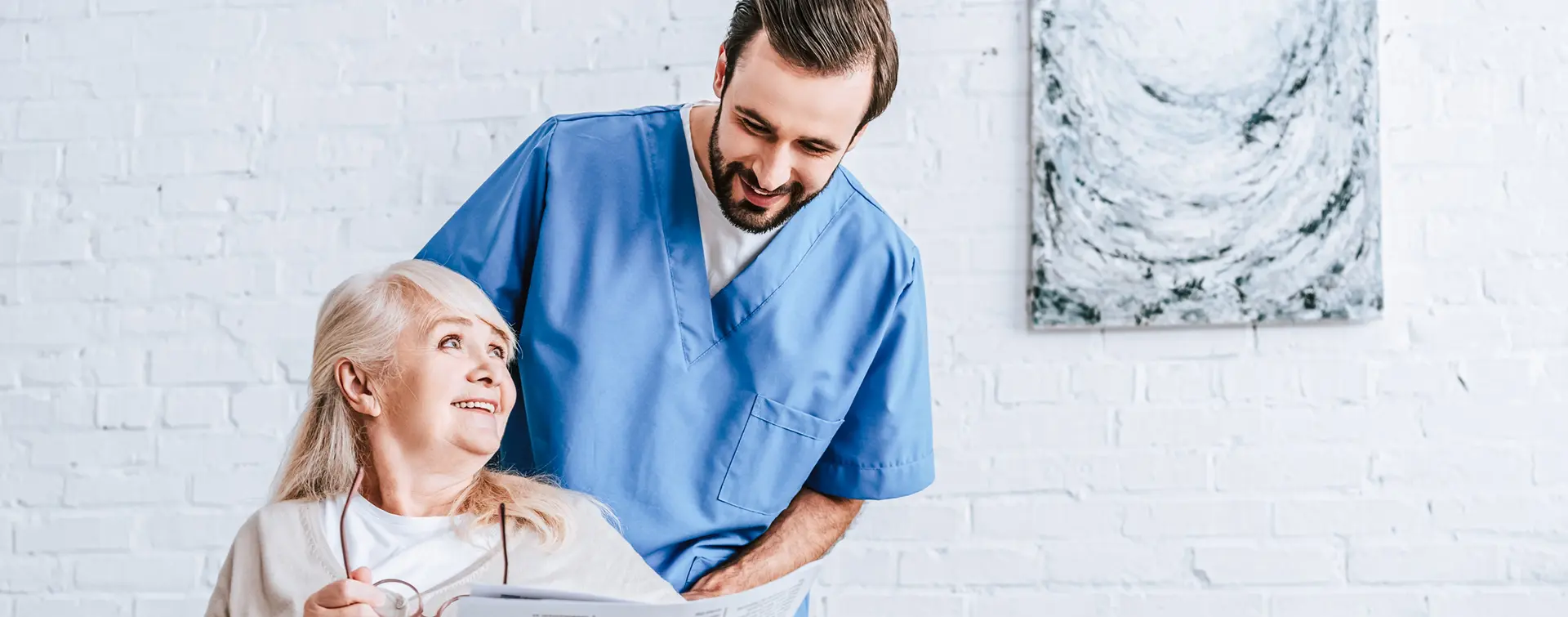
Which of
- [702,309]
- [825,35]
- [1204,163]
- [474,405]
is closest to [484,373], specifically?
[474,405]

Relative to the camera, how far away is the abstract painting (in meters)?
1.80

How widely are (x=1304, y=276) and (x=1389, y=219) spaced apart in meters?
0.17

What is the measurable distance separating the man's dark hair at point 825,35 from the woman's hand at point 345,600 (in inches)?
23.5

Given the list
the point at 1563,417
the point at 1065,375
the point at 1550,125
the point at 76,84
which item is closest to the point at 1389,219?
the point at 1550,125

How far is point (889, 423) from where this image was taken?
4.62ft

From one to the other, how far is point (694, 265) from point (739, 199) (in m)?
0.12

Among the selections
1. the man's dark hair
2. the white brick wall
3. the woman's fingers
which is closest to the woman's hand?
the woman's fingers

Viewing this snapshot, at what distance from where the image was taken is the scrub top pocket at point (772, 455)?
51.7 inches

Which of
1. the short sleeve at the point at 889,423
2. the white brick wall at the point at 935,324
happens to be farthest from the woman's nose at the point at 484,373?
the white brick wall at the point at 935,324

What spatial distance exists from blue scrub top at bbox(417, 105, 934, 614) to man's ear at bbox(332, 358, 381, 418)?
155 mm

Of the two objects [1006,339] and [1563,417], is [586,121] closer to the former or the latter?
[1006,339]

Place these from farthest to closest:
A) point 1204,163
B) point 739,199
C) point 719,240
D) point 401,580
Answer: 1. point 1204,163
2. point 719,240
3. point 739,199
4. point 401,580

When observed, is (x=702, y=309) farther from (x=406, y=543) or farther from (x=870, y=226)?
(x=406, y=543)

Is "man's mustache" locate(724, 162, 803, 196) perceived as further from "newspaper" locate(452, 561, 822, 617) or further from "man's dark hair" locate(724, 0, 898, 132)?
"newspaper" locate(452, 561, 822, 617)
